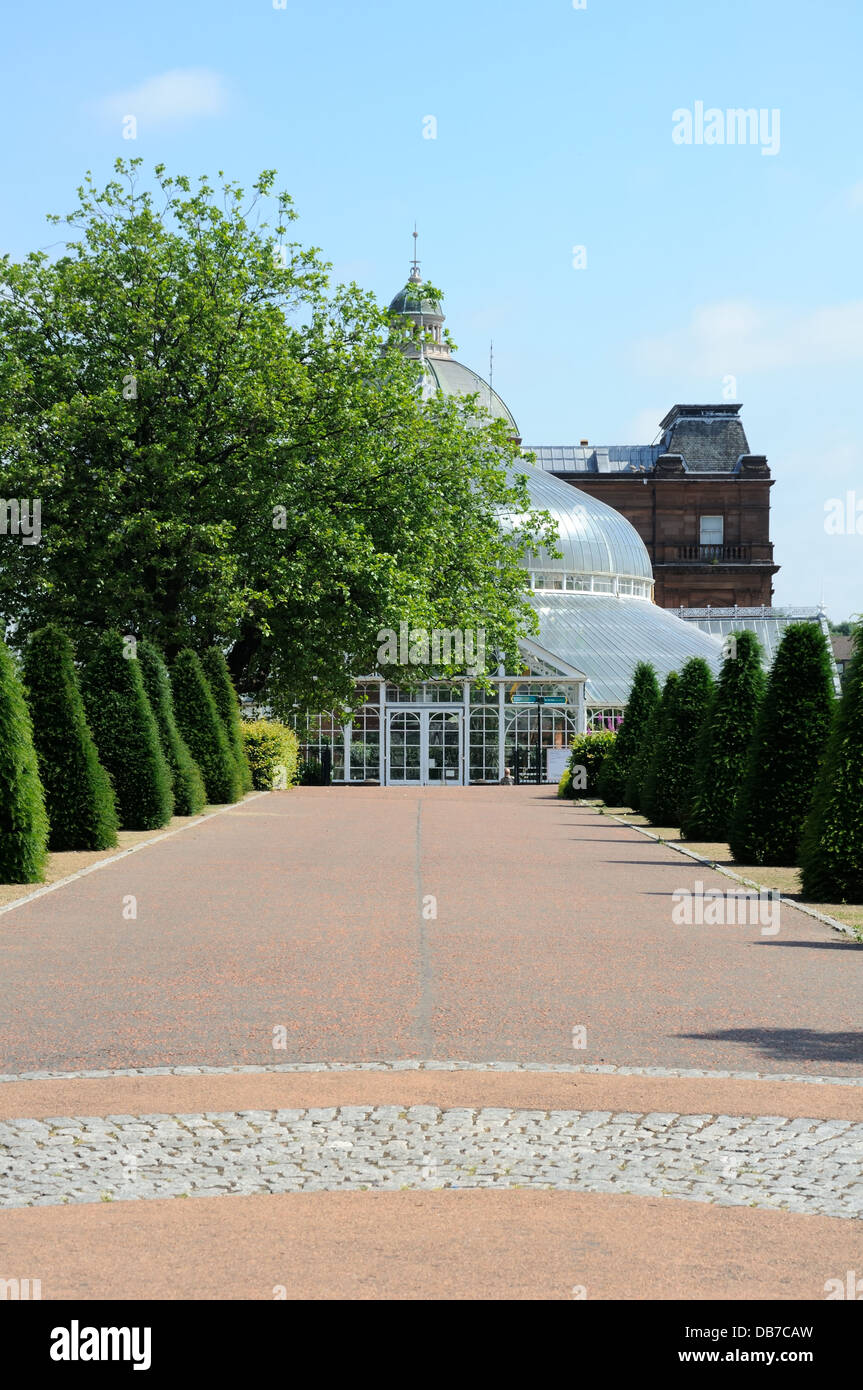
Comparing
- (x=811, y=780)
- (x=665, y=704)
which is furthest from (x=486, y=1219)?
(x=665, y=704)

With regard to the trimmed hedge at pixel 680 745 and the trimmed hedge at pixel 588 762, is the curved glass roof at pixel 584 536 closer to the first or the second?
the trimmed hedge at pixel 588 762

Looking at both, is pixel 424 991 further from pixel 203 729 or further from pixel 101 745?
pixel 203 729

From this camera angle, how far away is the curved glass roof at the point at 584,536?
69.2 m

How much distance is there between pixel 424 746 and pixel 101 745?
29.7 m

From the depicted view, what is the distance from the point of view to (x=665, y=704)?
29.5 m

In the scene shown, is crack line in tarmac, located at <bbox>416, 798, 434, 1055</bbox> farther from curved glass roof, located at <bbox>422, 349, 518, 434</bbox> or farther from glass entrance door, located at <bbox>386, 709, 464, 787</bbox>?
curved glass roof, located at <bbox>422, 349, 518, 434</bbox>

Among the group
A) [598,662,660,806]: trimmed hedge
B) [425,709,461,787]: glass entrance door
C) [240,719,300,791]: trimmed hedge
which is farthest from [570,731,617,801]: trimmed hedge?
[425,709,461,787]: glass entrance door

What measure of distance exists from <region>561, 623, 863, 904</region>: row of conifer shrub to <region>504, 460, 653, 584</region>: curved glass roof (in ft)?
126

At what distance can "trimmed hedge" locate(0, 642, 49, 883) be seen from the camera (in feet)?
55.0

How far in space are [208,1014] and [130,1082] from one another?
5.99 feet

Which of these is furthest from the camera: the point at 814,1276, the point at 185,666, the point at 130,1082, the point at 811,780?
the point at 185,666

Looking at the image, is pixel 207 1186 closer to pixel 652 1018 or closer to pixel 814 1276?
pixel 814 1276

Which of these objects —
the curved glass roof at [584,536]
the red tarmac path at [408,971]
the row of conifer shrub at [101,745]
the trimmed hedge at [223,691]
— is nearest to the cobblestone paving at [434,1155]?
the red tarmac path at [408,971]

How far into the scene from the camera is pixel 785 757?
66.1ft
